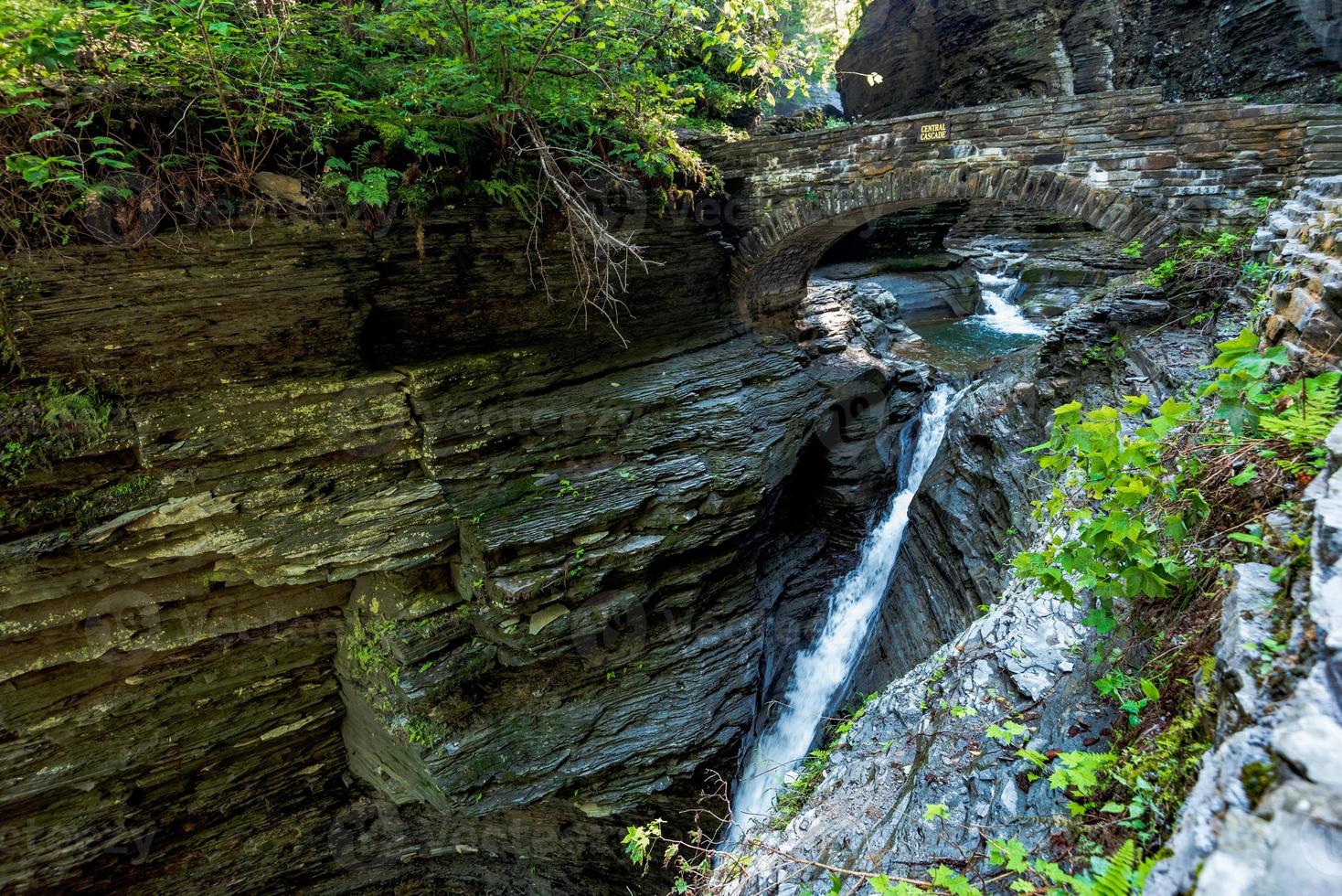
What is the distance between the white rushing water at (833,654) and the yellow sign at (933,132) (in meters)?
4.04

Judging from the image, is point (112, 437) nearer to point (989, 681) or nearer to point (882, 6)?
point (989, 681)

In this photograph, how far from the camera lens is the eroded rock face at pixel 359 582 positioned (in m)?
4.75

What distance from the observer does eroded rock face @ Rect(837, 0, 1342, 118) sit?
30.0 feet

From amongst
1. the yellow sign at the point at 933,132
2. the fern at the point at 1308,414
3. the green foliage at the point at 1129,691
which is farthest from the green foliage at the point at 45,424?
the yellow sign at the point at 933,132

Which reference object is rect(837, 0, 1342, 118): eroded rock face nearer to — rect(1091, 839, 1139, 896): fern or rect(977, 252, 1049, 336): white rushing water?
rect(977, 252, 1049, 336): white rushing water

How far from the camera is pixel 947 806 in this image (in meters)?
2.37

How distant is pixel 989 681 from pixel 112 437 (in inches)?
267

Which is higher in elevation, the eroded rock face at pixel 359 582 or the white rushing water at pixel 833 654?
the eroded rock face at pixel 359 582

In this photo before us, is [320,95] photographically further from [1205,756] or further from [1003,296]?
[1003,296]

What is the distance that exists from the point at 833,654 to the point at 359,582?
5707mm

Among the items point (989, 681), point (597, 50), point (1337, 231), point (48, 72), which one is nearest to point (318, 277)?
point (48, 72)

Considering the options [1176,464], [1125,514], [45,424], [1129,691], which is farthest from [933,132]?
[45,424]

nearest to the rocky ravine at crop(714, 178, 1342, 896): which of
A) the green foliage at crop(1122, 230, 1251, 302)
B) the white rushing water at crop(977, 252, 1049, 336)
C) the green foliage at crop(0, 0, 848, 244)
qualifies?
the green foliage at crop(1122, 230, 1251, 302)

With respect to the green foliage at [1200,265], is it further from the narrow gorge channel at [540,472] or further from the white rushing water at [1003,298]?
the white rushing water at [1003,298]
